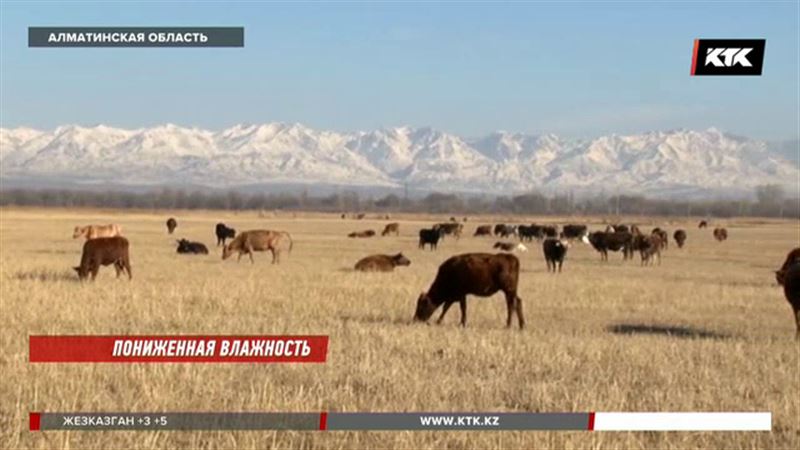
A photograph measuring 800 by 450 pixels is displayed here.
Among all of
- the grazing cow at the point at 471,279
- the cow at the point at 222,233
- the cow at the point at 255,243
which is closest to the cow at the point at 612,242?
the cow at the point at 255,243

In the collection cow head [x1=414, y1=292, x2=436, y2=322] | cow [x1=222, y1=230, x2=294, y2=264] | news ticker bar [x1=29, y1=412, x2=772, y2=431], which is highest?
news ticker bar [x1=29, y1=412, x2=772, y2=431]

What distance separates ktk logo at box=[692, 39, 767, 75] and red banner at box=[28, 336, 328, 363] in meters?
3.31

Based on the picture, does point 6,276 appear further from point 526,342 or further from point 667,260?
point 667,260

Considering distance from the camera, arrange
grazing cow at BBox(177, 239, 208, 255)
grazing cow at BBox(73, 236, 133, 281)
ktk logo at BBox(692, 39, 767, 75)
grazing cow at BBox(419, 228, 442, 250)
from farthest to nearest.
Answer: grazing cow at BBox(419, 228, 442, 250) → grazing cow at BBox(177, 239, 208, 255) → grazing cow at BBox(73, 236, 133, 281) → ktk logo at BBox(692, 39, 767, 75)

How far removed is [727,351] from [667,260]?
97.3ft

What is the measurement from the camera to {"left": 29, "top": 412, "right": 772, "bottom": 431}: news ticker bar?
580cm

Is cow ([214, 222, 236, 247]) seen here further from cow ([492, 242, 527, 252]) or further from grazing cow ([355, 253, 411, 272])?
grazing cow ([355, 253, 411, 272])

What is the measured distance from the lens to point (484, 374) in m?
9.21

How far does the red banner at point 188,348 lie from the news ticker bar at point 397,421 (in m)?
0.43

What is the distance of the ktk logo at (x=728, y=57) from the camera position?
5.75 meters

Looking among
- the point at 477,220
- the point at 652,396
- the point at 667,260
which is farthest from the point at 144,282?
the point at 477,220

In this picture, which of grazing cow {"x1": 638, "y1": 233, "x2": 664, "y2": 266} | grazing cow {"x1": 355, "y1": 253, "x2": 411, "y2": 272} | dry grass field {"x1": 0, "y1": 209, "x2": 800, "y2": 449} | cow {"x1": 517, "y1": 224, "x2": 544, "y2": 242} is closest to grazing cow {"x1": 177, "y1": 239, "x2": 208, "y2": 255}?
grazing cow {"x1": 355, "y1": 253, "x2": 411, "y2": 272}

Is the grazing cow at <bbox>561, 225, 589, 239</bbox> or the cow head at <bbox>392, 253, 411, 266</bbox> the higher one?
the cow head at <bbox>392, 253, 411, 266</bbox>

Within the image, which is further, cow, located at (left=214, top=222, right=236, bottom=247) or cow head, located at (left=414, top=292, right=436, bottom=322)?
cow, located at (left=214, top=222, right=236, bottom=247)
